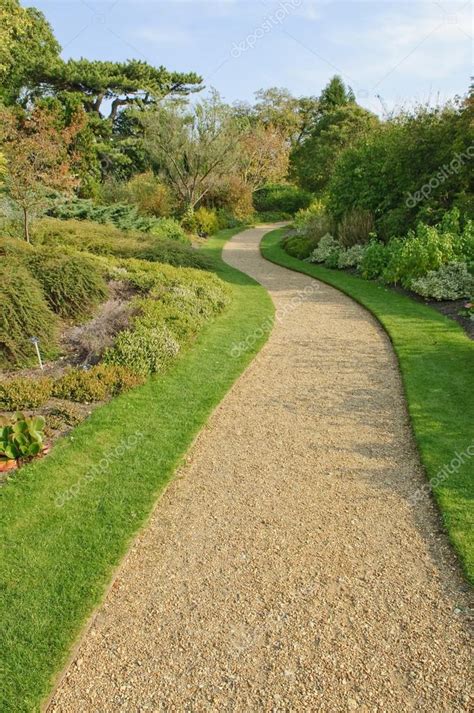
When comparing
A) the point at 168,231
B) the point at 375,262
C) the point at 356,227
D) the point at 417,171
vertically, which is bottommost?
the point at 168,231

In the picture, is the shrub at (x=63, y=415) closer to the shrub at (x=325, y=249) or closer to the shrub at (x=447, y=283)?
the shrub at (x=447, y=283)

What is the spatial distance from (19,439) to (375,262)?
1053 centimetres

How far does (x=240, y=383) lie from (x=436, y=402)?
260 cm

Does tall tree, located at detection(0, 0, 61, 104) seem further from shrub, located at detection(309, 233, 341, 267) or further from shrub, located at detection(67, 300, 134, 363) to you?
shrub, located at detection(67, 300, 134, 363)

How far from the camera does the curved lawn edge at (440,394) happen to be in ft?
14.0

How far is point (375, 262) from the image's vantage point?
1314 centimetres

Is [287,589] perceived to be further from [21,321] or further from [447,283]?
[447,283]

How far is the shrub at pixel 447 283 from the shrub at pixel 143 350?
5817 millimetres

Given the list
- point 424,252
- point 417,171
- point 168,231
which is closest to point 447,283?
point 424,252

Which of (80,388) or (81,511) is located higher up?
(80,388)

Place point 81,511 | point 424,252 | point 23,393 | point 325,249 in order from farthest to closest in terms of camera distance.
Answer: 1. point 325,249
2. point 424,252
3. point 23,393
4. point 81,511

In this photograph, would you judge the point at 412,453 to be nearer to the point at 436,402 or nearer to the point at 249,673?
the point at 436,402

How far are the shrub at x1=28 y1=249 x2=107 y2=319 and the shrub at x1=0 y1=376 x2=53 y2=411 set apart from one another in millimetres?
2632

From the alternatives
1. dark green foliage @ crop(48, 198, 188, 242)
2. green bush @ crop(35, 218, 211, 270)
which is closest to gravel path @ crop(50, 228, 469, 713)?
green bush @ crop(35, 218, 211, 270)
